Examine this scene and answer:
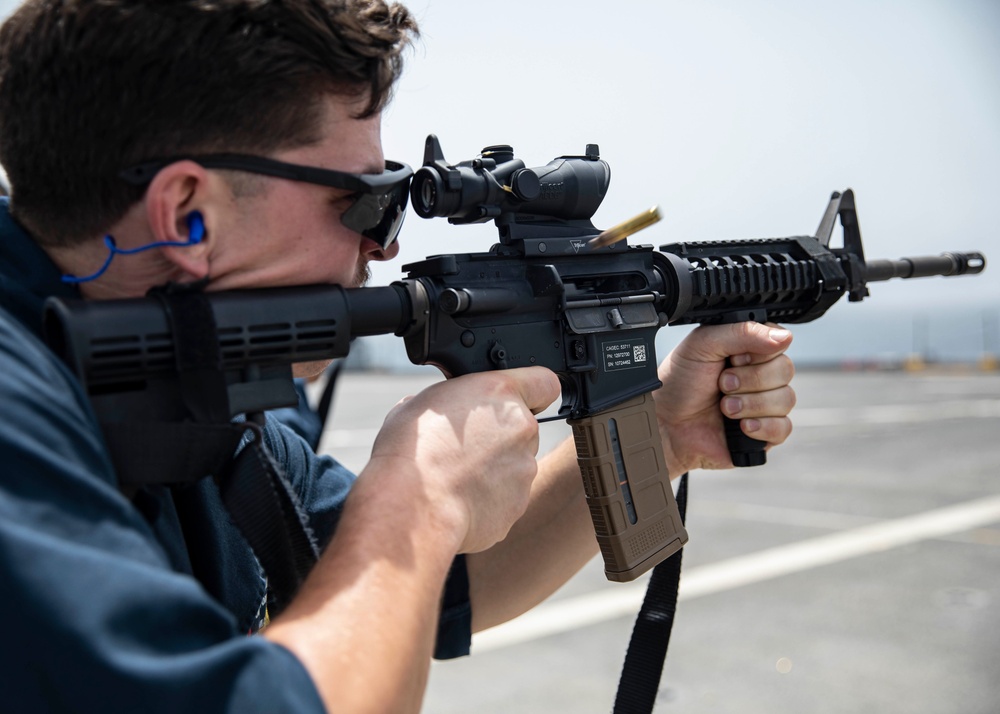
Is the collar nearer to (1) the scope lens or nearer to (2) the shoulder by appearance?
(2) the shoulder

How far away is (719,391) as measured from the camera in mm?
2312

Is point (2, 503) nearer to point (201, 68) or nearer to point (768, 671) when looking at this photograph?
point (201, 68)

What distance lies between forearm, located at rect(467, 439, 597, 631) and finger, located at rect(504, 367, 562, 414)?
438mm

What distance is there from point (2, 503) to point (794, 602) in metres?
4.87

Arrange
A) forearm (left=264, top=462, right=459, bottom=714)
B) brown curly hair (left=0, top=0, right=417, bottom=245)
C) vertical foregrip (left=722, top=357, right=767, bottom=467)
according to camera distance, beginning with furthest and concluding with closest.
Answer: vertical foregrip (left=722, top=357, right=767, bottom=467)
brown curly hair (left=0, top=0, right=417, bottom=245)
forearm (left=264, top=462, right=459, bottom=714)

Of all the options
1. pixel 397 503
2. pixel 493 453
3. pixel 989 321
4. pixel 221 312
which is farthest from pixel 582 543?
pixel 989 321

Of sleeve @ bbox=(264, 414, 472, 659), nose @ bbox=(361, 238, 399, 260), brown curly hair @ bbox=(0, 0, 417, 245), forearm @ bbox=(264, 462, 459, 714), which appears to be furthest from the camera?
sleeve @ bbox=(264, 414, 472, 659)

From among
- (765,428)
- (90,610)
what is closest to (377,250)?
(90,610)

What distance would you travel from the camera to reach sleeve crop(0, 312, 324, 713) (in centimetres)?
90

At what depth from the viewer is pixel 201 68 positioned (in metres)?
1.27

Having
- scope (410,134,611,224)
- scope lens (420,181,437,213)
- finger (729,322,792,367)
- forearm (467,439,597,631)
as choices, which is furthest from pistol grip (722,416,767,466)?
scope lens (420,181,437,213)

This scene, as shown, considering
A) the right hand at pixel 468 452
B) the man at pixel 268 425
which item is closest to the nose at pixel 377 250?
the man at pixel 268 425

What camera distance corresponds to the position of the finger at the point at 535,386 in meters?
1.69

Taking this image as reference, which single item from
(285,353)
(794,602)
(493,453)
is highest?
(285,353)
